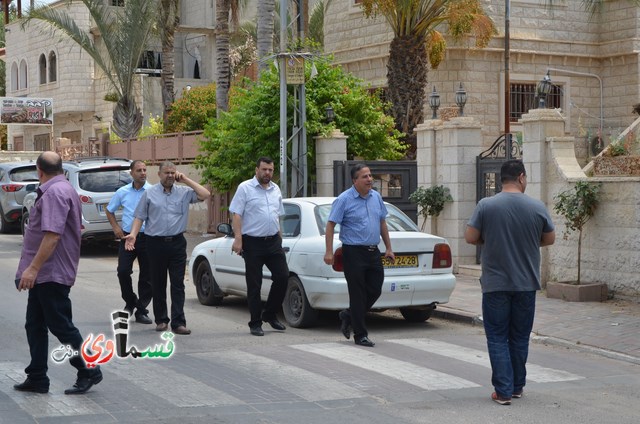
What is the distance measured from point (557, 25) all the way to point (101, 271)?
16259 mm

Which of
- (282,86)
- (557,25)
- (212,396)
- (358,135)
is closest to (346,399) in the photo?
(212,396)

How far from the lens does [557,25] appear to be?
92.9 ft

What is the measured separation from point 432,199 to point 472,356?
7.25 metres

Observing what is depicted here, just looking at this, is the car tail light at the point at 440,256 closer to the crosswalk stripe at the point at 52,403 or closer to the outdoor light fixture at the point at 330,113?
the crosswalk stripe at the point at 52,403

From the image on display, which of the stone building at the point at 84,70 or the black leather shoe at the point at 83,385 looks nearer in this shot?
the black leather shoe at the point at 83,385

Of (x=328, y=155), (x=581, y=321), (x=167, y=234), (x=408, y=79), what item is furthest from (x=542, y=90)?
(x=408, y=79)

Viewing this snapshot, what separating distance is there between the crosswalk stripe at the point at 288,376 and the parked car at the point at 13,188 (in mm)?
16216

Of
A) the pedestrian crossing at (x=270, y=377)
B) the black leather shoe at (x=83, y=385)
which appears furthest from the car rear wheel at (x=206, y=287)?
the black leather shoe at (x=83, y=385)

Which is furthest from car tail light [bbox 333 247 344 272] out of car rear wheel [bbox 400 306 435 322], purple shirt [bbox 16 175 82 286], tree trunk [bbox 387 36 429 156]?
tree trunk [bbox 387 36 429 156]

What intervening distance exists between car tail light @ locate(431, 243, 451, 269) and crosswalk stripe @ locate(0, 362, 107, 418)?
4.81 m

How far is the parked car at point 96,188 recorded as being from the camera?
19.4 meters

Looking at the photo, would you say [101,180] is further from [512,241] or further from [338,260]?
[512,241]

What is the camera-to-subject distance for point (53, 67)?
45.5 meters

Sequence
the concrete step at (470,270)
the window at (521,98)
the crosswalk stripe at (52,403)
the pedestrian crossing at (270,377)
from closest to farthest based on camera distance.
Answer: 1. the crosswalk stripe at (52,403)
2. the pedestrian crossing at (270,377)
3. the concrete step at (470,270)
4. the window at (521,98)
